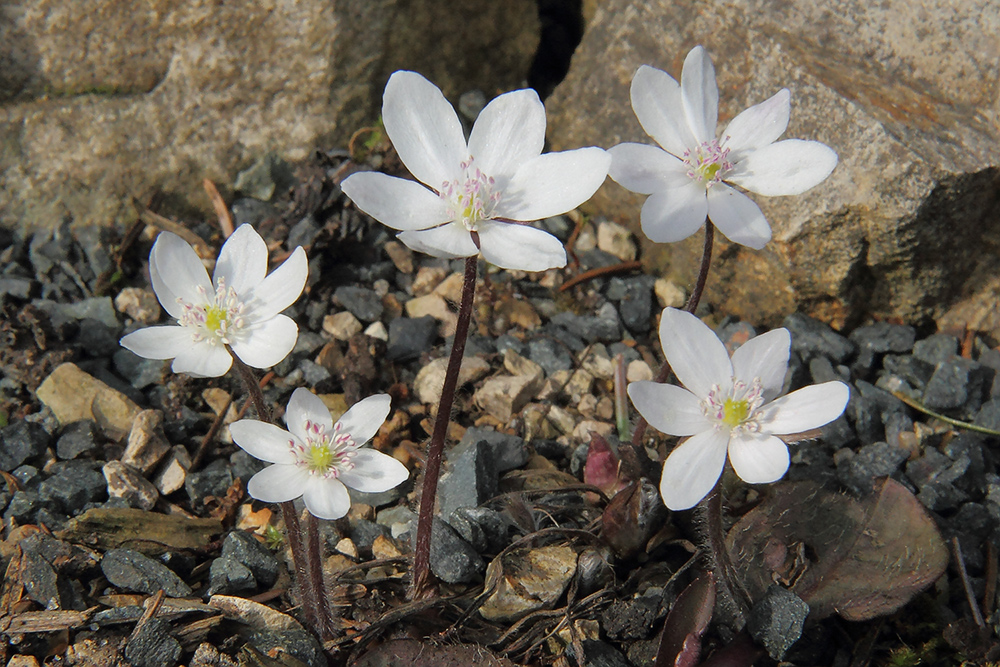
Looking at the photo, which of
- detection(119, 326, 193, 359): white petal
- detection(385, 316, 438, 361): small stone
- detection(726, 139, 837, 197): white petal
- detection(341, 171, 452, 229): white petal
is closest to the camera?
detection(341, 171, 452, 229): white petal

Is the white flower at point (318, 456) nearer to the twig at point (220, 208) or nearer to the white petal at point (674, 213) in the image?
the white petal at point (674, 213)

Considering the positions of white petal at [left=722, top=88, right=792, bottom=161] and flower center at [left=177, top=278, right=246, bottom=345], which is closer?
flower center at [left=177, top=278, right=246, bottom=345]

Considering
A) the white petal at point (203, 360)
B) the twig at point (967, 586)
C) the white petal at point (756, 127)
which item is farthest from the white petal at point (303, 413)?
the twig at point (967, 586)

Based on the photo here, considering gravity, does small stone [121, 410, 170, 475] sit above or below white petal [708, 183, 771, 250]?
below

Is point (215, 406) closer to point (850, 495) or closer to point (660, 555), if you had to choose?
point (660, 555)

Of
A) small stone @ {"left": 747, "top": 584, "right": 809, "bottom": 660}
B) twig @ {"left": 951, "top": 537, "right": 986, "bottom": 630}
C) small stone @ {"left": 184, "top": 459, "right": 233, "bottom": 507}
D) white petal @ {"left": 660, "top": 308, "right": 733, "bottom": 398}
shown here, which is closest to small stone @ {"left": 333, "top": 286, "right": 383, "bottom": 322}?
small stone @ {"left": 184, "top": 459, "right": 233, "bottom": 507}

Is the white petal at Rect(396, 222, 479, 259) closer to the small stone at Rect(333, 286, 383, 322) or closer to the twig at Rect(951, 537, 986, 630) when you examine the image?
the small stone at Rect(333, 286, 383, 322)
